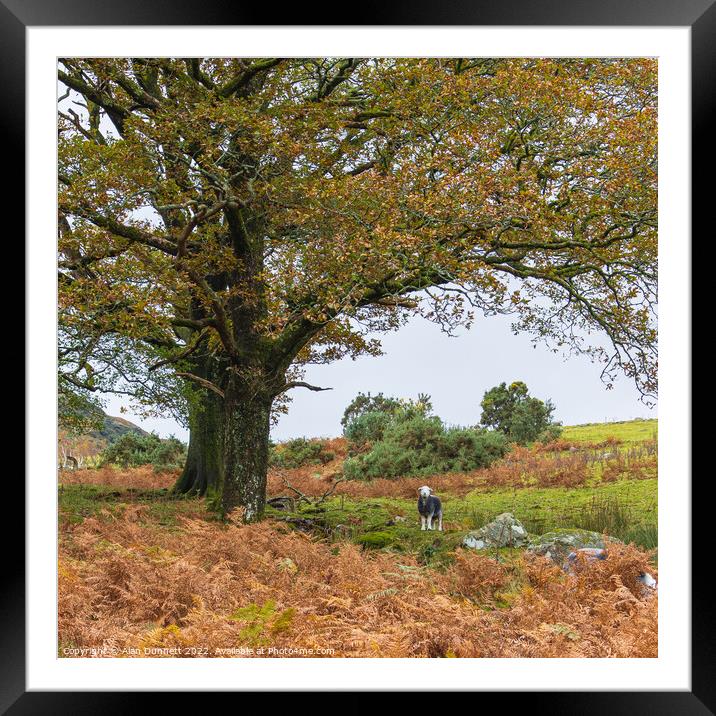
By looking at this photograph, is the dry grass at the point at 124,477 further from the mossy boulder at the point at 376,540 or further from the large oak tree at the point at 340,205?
the mossy boulder at the point at 376,540

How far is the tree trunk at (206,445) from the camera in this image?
9.09 m

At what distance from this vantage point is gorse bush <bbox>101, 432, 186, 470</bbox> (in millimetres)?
9086

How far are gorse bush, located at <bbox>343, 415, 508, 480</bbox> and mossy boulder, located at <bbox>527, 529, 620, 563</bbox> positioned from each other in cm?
168

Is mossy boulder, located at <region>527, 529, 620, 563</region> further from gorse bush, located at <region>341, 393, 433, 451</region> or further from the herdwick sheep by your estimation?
gorse bush, located at <region>341, 393, 433, 451</region>

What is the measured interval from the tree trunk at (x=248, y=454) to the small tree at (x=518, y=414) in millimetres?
2880

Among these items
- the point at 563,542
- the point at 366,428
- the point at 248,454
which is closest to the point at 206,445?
the point at 248,454

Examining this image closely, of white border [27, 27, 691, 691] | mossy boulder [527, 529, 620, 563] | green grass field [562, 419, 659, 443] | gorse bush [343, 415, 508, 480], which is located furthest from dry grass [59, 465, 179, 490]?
green grass field [562, 419, 659, 443]

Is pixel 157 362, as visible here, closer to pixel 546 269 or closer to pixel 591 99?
pixel 546 269

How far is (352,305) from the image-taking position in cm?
821

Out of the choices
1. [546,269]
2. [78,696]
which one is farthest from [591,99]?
[78,696]

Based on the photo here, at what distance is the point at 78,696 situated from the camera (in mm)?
5359

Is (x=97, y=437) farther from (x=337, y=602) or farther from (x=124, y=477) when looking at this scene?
(x=337, y=602)
